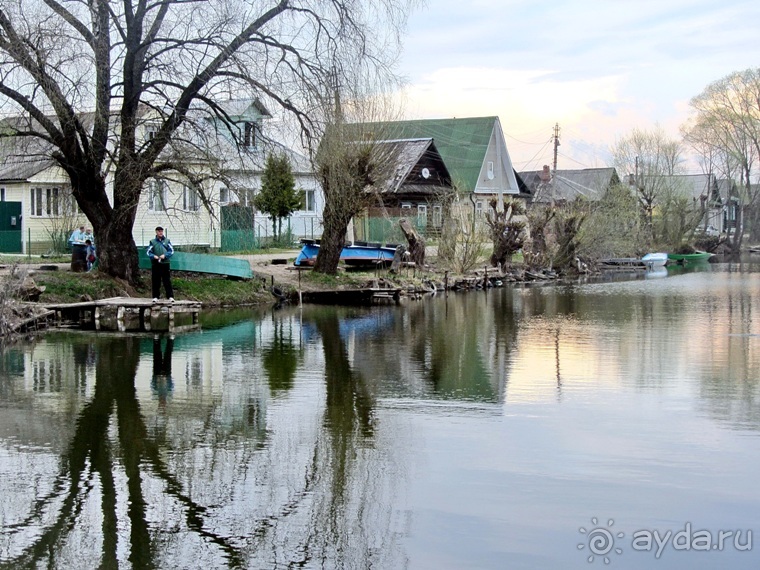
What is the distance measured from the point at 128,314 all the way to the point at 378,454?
51.0 ft

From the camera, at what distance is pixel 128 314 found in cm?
2497

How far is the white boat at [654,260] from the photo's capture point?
5834 centimetres

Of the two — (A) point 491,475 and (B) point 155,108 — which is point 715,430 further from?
(B) point 155,108

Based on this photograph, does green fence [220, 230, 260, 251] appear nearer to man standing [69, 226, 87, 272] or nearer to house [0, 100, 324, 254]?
house [0, 100, 324, 254]

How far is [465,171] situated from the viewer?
2480 inches

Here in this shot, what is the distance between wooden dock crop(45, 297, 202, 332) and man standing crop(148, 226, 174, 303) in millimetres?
371

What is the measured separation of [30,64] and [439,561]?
17.2m

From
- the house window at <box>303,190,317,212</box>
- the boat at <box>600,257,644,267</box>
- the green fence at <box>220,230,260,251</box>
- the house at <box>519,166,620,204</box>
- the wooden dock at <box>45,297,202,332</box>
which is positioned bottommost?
the wooden dock at <box>45,297,202,332</box>

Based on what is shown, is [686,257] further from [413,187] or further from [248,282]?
[248,282]

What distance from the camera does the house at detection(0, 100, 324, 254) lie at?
24.3 metres

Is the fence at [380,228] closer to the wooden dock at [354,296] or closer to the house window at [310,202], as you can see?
the house window at [310,202]

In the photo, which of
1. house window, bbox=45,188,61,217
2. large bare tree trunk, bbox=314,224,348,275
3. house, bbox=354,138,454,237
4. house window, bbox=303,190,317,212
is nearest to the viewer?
large bare tree trunk, bbox=314,224,348,275

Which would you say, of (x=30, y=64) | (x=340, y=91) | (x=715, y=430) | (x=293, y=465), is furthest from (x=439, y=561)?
(x=340, y=91)
